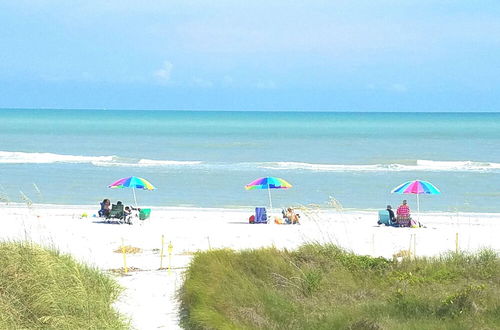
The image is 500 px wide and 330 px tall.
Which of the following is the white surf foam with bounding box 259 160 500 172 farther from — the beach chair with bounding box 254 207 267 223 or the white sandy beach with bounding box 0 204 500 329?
the beach chair with bounding box 254 207 267 223

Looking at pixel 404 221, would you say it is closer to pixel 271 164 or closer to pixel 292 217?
pixel 292 217

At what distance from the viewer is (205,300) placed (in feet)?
28.6

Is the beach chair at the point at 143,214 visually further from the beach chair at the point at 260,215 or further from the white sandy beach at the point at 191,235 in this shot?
the beach chair at the point at 260,215

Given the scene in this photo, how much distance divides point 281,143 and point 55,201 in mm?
42056

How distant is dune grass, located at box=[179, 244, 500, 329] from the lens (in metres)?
8.23

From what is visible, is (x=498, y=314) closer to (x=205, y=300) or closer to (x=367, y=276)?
(x=367, y=276)

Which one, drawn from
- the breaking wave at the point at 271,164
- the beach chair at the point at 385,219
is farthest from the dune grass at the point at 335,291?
the breaking wave at the point at 271,164

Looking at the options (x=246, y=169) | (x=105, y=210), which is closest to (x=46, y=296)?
(x=105, y=210)

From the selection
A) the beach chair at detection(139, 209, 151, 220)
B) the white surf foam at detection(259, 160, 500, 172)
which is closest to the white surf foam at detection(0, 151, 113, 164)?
the white surf foam at detection(259, 160, 500, 172)

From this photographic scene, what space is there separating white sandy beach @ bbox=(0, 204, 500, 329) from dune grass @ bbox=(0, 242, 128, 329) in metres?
1.39

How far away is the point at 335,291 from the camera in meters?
9.59

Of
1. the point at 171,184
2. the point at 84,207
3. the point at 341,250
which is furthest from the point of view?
the point at 171,184

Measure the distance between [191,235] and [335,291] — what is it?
31.9ft

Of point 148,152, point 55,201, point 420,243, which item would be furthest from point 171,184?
point 148,152
